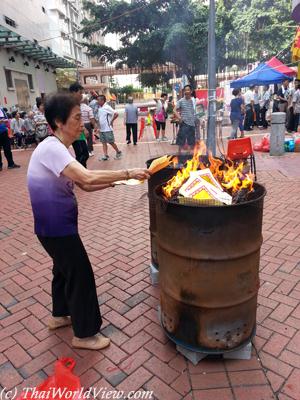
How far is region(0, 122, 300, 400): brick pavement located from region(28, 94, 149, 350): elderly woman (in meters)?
0.36

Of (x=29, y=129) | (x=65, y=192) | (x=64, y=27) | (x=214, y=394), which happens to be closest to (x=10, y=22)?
(x=29, y=129)

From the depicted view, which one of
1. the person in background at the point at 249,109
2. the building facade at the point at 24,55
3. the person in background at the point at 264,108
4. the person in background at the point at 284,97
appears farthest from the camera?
the building facade at the point at 24,55

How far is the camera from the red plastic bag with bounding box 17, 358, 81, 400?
2.18 m

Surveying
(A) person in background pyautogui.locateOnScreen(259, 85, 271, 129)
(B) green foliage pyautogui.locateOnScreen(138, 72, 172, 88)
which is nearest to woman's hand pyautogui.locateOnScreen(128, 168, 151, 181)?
(A) person in background pyautogui.locateOnScreen(259, 85, 271, 129)

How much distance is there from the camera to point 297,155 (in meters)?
8.84

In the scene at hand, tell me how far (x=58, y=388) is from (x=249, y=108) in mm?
14156

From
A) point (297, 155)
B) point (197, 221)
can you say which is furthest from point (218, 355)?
point (297, 155)

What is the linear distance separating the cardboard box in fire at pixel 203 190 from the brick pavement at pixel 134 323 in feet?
3.80

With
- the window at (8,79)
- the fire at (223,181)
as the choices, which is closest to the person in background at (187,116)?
the fire at (223,181)

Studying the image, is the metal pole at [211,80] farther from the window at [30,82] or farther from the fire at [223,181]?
the window at [30,82]

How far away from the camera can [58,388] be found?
2229 mm

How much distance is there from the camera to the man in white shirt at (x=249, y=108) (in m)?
14.3

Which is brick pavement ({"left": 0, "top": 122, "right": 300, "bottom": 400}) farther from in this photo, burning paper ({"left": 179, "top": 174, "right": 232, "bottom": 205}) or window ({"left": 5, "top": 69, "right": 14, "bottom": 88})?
window ({"left": 5, "top": 69, "right": 14, "bottom": 88})

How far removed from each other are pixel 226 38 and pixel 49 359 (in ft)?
82.4
